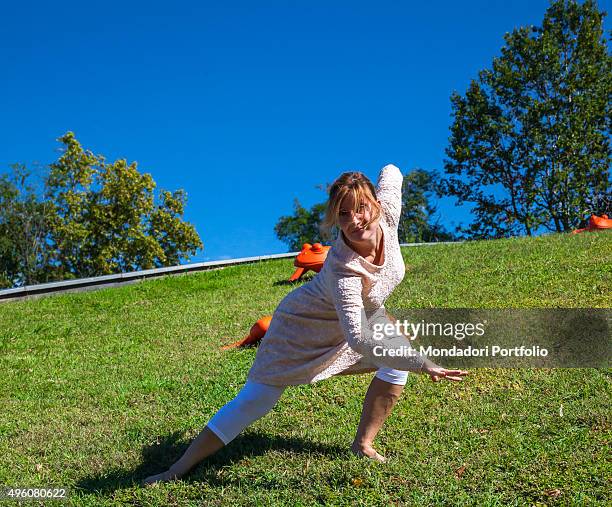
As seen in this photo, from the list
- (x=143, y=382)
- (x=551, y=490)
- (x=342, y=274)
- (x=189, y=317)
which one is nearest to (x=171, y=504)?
(x=342, y=274)

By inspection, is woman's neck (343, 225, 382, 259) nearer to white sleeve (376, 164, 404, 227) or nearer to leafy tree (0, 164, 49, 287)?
white sleeve (376, 164, 404, 227)

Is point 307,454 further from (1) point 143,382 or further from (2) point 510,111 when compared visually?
(2) point 510,111

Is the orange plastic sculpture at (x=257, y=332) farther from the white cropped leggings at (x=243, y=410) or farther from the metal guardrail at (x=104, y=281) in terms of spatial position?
the metal guardrail at (x=104, y=281)

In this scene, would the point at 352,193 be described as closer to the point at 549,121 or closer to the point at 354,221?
the point at 354,221

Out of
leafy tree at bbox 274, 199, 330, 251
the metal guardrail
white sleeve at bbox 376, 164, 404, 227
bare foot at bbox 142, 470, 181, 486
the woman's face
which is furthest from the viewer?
leafy tree at bbox 274, 199, 330, 251

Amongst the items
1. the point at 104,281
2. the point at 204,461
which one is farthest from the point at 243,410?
the point at 104,281

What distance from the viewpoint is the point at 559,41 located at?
25.1 m

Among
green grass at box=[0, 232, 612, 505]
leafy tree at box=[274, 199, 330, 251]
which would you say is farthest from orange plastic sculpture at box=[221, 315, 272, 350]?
leafy tree at box=[274, 199, 330, 251]

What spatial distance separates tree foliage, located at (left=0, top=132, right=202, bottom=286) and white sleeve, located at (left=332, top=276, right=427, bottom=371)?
25.8 meters

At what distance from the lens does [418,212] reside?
32094 mm

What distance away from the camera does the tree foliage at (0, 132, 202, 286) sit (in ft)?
92.2

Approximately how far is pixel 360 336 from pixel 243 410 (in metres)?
0.80

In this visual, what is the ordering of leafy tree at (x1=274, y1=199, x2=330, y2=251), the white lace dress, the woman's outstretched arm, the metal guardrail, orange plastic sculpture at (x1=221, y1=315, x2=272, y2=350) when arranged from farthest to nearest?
leafy tree at (x1=274, y1=199, x2=330, y2=251) → the metal guardrail → orange plastic sculpture at (x1=221, y1=315, x2=272, y2=350) → the white lace dress → the woman's outstretched arm

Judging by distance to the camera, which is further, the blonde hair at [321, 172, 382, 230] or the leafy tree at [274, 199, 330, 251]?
the leafy tree at [274, 199, 330, 251]
